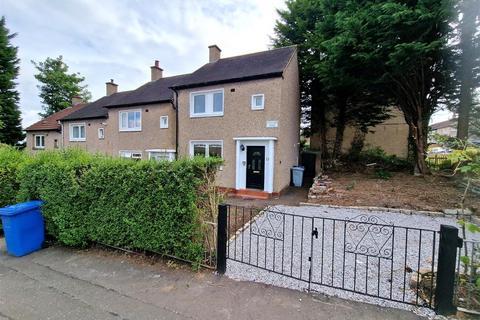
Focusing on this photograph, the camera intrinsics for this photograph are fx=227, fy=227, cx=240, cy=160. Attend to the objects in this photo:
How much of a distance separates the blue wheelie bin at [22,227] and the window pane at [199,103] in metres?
8.59

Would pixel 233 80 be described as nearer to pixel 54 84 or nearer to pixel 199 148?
pixel 199 148

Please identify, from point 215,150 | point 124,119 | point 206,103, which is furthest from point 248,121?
point 124,119

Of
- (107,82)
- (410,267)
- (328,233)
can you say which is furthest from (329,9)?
(107,82)

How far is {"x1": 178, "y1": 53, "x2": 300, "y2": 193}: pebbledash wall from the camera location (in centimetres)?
1056

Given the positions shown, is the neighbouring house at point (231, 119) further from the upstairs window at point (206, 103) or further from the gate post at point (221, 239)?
the gate post at point (221, 239)

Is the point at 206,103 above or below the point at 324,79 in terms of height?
below

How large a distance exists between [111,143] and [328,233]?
16898 mm

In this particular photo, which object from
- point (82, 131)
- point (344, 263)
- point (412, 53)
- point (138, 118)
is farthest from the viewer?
point (82, 131)

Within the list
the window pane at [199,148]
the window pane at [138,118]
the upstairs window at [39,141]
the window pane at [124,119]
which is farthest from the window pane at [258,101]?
the upstairs window at [39,141]

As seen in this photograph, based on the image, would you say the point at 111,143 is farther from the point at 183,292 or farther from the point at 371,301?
the point at 371,301

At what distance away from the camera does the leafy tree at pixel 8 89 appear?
24.9 metres

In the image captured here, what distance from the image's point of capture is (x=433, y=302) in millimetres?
3014

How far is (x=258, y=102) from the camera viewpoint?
1088 centimetres

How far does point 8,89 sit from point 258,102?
104 ft
